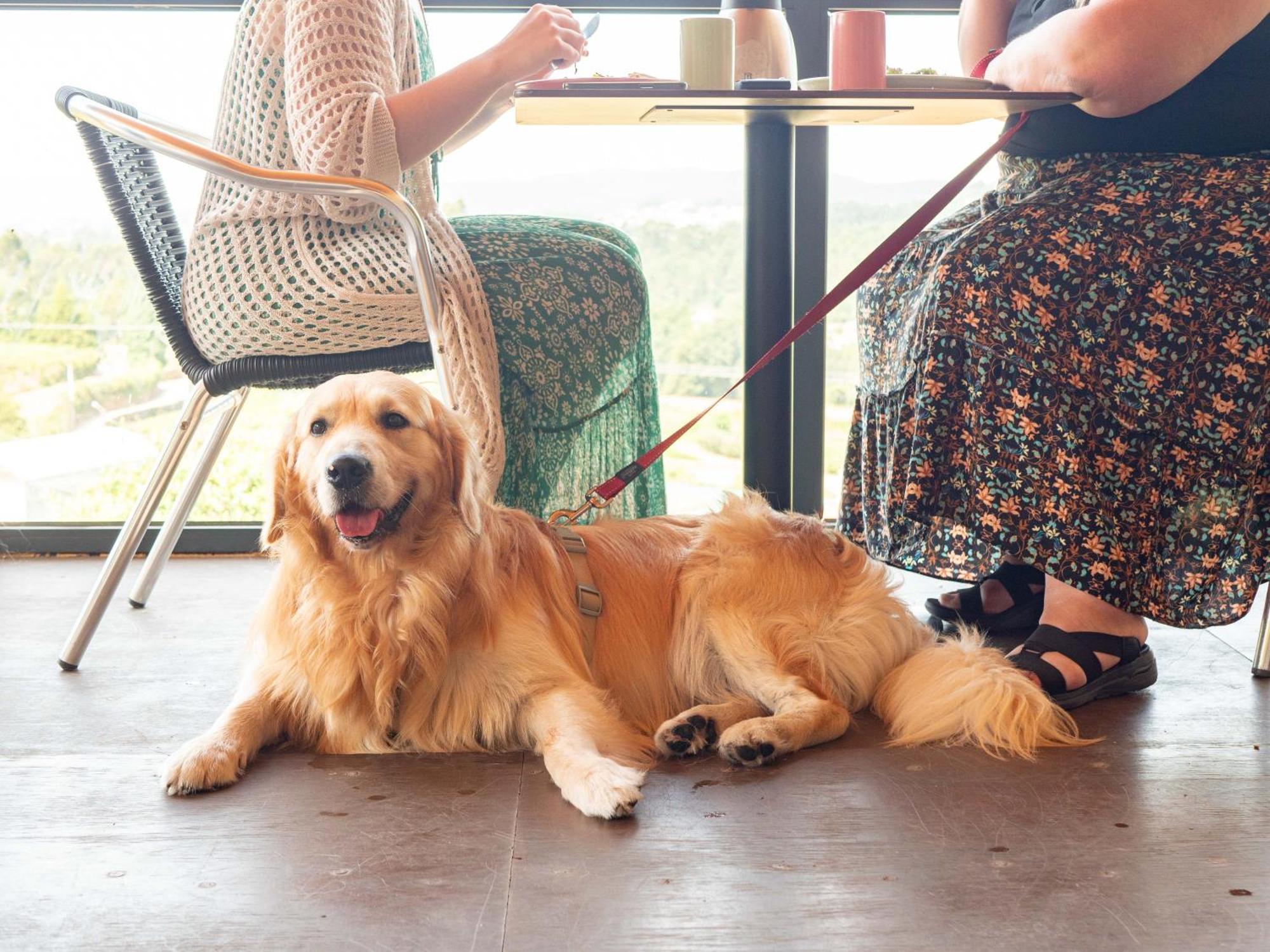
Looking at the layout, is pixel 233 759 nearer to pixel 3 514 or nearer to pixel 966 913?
pixel 966 913

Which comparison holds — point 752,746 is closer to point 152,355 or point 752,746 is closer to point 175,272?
point 175,272

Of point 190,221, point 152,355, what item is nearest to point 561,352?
point 190,221

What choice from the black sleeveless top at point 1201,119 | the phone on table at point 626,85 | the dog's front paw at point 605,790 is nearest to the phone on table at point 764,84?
the phone on table at point 626,85

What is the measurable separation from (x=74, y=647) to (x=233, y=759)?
74cm

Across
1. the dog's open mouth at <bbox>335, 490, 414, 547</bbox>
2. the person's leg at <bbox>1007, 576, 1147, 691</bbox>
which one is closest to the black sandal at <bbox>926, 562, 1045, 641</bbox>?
the person's leg at <bbox>1007, 576, 1147, 691</bbox>

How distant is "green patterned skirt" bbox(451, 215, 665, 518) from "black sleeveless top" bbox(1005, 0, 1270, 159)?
2.71ft

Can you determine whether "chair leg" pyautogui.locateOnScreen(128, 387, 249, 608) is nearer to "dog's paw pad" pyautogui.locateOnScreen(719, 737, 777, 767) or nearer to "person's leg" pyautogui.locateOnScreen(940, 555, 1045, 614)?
"dog's paw pad" pyautogui.locateOnScreen(719, 737, 777, 767)

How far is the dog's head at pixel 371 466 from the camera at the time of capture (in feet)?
5.83

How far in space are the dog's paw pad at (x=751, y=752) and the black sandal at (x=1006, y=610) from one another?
2.55 ft

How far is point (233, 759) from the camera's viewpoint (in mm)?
1724

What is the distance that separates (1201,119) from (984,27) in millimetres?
619

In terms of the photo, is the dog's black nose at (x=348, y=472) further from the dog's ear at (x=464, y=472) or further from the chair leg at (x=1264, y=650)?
the chair leg at (x=1264, y=650)

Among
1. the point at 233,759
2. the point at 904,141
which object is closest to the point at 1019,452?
the point at 233,759

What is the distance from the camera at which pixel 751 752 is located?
5.79ft
